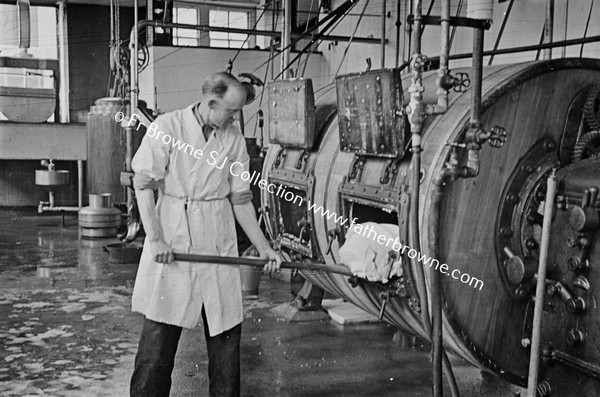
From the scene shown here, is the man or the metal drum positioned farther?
the metal drum

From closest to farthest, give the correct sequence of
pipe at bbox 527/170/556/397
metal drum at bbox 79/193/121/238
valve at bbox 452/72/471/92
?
pipe at bbox 527/170/556/397 → valve at bbox 452/72/471/92 → metal drum at bbox 79/193/121/238

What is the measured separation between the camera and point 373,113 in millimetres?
2984

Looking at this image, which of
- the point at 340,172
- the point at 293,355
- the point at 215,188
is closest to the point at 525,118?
the point at 340,172

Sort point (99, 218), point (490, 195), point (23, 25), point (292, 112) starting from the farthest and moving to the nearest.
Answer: point (23, 25), point (99, 218), point (292, 112), point (490, 195)

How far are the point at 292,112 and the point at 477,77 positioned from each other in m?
1.62

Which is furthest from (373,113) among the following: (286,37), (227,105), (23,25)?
(23,25)

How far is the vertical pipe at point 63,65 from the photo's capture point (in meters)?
11.0

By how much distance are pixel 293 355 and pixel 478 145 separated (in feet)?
6.52

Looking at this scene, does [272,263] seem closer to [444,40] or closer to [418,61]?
[418,61]

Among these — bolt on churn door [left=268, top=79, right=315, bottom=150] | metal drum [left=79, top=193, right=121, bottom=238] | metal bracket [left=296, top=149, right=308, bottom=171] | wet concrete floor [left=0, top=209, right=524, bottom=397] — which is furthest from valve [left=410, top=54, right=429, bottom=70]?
metal drum [left=79, top=193, right=121, bottom=238]

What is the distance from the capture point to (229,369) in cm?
→ 298

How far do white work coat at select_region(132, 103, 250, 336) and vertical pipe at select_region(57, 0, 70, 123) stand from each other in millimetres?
8832

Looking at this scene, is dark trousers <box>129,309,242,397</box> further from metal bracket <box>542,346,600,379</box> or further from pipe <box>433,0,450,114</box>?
pipe <box>433,0,450,114</box>

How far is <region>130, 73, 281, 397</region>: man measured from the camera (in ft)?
9.16
